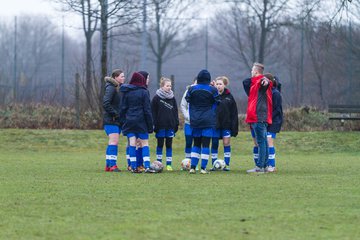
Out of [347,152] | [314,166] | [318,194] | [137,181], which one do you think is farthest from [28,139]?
[318,194]

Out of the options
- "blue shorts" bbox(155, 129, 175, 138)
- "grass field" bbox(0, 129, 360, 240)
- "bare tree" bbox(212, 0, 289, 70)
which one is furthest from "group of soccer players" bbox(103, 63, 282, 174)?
"bare tree" bbox(212, 0, 289, 70)

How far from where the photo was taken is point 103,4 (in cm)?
3123

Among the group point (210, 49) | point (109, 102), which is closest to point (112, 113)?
point (109, 102)

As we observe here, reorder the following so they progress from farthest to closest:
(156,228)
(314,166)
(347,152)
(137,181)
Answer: (347,152), (314,166), (137,181), (156,228)

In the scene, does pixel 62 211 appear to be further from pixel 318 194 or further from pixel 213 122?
pixel 213 122

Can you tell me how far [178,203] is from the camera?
36.4 ft

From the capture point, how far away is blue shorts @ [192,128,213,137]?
1623 centimetres

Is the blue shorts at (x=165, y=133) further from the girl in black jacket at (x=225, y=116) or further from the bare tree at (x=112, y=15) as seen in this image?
the bare tree at (x=112, y=15)

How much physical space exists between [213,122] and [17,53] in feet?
97.5

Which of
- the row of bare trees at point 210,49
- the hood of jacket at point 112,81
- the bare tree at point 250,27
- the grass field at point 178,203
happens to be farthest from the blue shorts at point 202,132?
the bare tree at point 250,27

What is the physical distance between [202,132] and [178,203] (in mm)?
5268

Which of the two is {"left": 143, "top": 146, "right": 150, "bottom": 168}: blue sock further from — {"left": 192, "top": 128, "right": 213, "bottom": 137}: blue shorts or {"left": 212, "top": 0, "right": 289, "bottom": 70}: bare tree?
{"left": 212, "top": 0, "right": 289, "bottom": 70}: bare tree

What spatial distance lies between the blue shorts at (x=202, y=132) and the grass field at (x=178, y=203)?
77 centimetres

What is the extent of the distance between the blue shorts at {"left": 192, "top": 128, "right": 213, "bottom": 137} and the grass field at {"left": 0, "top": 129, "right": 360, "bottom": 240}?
0.77 metres
